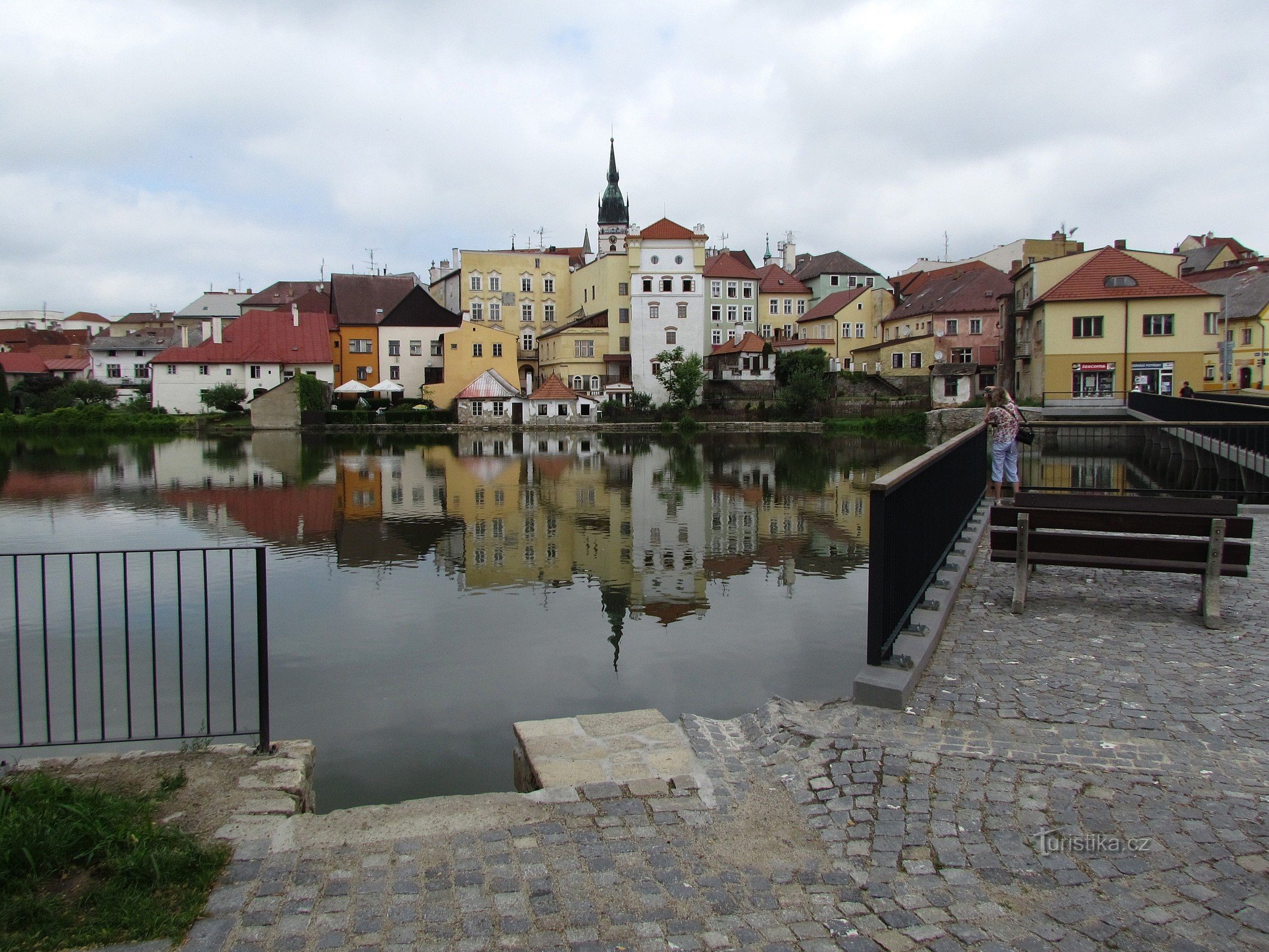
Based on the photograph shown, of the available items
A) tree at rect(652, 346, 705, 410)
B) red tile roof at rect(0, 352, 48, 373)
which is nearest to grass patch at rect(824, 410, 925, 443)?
tree at rect(652, 346, 705, 410)

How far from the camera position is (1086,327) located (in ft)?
177

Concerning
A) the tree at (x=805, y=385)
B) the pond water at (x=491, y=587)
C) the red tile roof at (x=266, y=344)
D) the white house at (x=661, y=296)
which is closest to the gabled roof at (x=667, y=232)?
the white house at (x=661, y=296)

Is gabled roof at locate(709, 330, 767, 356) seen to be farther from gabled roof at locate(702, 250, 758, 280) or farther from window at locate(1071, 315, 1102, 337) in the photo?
window at locate(1071, 315, 1102, 337)

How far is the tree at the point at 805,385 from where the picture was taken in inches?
2709

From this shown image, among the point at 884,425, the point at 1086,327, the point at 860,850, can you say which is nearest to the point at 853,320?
the point at 884,425

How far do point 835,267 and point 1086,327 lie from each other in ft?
134

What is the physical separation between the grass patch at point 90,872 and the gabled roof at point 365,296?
77.4 metres

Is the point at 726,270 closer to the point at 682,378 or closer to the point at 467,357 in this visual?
the point at 682,378

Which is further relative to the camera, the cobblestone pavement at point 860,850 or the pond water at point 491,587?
the pond water at point 491,587

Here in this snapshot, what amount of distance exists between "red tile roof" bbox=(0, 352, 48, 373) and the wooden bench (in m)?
101

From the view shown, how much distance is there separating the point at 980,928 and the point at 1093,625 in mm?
4870

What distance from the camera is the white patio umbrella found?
70.1m

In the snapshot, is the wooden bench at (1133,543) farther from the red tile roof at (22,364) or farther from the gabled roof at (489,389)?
the red tile roof at (22,364)

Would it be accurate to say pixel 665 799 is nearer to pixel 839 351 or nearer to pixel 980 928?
pixel 980 928
